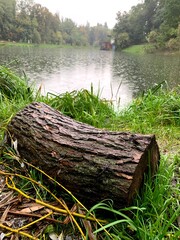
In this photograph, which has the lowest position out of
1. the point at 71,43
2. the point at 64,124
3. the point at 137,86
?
the point at 137,86

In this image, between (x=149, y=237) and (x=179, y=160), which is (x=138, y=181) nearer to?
(x=149, y=237)

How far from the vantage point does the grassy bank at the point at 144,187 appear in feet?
3.11

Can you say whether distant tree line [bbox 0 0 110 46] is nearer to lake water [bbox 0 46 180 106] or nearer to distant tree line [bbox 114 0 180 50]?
distant tree line [bbox 114 0 180 50]

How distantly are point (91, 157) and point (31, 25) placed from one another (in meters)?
54.5

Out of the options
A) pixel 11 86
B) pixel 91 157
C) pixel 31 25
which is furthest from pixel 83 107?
pixel 31 25

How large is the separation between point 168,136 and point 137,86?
635 centimetres

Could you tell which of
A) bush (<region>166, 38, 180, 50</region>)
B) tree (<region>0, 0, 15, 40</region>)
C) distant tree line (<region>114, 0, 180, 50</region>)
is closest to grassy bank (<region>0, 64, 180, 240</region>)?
bush (<region>166, 38, 180, 50</region>)

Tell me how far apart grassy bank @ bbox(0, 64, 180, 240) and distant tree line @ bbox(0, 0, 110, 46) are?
4635 cm

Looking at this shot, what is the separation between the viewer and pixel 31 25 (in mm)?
49688

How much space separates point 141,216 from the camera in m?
1.02

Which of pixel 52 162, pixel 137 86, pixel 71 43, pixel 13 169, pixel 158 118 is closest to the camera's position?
pixel 52 162

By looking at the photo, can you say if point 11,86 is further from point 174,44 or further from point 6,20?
point 6,20

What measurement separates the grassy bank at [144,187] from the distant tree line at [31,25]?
4635 centimetres

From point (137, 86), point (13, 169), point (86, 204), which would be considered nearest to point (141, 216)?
point (86, 204)
